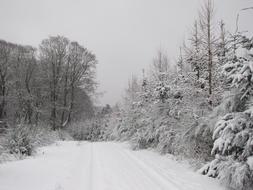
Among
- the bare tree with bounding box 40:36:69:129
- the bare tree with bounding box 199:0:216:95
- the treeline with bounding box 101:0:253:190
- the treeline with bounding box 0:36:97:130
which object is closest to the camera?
the treeline with bounding box 101:0:253:190

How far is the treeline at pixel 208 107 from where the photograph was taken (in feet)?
18.9

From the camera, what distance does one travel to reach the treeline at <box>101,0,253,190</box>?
18.9ft

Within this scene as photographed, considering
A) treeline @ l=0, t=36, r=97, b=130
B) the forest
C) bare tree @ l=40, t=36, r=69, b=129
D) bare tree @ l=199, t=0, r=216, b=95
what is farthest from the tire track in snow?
bare tree @ l=40, t=36, r=69, b=129

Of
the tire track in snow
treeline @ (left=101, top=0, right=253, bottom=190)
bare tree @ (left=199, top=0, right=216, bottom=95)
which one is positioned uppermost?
bare tree @ (left=199, top=0, right=216, bottom=95)

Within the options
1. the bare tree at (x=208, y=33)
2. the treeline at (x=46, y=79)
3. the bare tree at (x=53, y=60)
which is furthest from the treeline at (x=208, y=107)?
the treeline at (x=46, y=79)

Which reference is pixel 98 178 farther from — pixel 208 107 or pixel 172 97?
pixel 172 97

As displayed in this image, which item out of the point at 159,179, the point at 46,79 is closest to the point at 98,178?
the point at 159,179

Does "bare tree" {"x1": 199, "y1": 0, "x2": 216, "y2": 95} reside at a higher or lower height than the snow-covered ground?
higher

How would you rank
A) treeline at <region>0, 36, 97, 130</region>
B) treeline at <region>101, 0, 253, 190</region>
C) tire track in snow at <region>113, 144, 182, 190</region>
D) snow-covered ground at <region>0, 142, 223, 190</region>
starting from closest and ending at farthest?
treeline at <region>101, 0, 253, 190</region> < snow-covered ground at <region>0, 142, 223, 190</region> < tire track in snow at <region>113, 144, 182, 190</region> < treeline at <region>0, 36, 97, 130</region>

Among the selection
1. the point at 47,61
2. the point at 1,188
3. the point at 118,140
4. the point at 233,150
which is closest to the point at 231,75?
the point at 233,150

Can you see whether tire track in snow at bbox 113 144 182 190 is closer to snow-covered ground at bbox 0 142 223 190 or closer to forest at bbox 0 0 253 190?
snow-covered ground at bbox 0 142 223 190

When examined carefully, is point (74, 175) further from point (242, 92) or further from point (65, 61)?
point (65, 61)

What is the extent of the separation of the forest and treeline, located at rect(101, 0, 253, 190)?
0.02 metres

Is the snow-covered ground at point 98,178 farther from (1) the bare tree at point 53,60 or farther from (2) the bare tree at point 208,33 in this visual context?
(1) the bare tree at point 53,60
